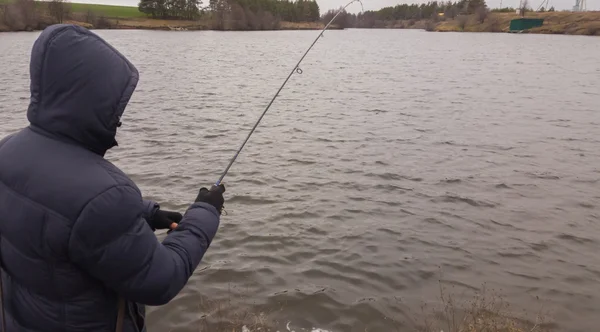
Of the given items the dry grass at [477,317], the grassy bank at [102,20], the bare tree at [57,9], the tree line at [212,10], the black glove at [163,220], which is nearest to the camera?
the black glove at [163,220]

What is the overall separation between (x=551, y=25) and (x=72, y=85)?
131753 millimetres

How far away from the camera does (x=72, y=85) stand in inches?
78.6

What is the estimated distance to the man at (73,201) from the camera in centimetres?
196

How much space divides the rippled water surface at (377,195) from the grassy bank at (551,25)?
96.6 metres

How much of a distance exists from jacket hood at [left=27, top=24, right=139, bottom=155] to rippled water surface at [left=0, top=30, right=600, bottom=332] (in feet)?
13.3

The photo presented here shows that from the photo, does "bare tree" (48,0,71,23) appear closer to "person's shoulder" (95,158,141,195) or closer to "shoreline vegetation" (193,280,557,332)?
"shoreline vegetation" (193,280,557,332)

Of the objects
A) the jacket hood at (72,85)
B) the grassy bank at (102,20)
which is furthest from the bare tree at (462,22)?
the jacket hood at (72,85)

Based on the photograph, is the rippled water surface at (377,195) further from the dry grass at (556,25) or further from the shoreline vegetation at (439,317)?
the dry grass at (556,25)

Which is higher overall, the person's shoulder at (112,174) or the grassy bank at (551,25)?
the grassy bank at (551,25)

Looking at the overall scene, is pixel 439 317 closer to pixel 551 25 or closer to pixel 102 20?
pixel 102 20

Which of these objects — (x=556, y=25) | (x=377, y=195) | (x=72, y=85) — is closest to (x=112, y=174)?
(x=72, y=85)

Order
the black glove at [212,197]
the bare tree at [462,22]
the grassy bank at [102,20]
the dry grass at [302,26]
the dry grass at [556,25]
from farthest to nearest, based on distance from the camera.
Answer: the dry grass at [302,26]
the bare tree at [462,22]
the dry grass at [556,25]
the grassy bank at [102,20]
the black glove at [212,197]

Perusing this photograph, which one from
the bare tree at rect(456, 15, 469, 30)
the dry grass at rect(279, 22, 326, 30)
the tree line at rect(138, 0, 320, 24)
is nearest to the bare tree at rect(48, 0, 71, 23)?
the tree line at rect(138, 0, 320, 24)

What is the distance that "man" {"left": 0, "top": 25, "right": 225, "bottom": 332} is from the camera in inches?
77.3
